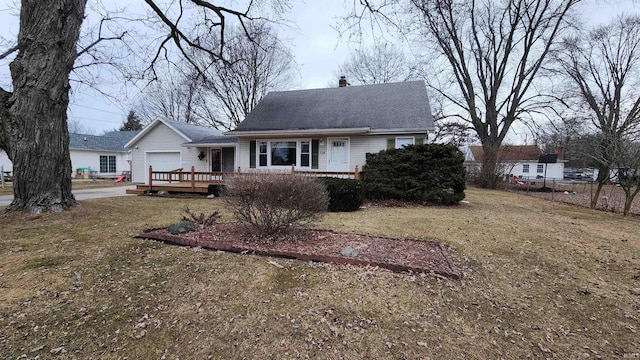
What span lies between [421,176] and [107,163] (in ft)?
99.9

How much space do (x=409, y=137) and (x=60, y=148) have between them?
1181 cm

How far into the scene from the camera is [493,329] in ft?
9.05

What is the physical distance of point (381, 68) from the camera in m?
28.7

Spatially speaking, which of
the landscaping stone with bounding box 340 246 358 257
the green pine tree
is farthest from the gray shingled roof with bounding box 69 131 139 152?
the landscaping stone with bounding box 340 246 358 257

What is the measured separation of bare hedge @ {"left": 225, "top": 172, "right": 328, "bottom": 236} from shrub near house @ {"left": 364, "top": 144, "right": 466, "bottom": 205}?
20.9 ft

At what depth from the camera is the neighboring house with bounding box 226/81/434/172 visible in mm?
13109

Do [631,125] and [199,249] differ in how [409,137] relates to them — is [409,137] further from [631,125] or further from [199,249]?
[199,249]

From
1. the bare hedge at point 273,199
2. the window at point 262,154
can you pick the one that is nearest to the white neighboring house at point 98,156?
the window at point 262,154

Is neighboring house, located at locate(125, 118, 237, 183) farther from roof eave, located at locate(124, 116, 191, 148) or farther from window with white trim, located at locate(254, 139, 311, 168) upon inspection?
window with white trim, located at locate(254, 139, 311, 168)

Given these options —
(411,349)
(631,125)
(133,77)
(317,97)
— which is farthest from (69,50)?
(631,125)

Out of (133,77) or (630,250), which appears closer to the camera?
(630,250)

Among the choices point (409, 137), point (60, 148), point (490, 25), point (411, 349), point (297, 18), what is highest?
point (490, 25)

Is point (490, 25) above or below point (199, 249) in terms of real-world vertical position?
above

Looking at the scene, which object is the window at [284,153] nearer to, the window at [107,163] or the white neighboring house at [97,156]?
the white neighboring house at [97,156]
